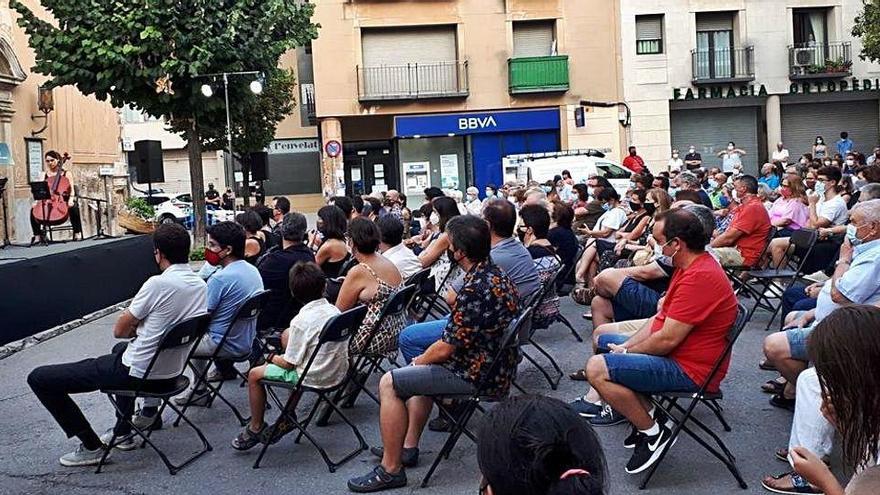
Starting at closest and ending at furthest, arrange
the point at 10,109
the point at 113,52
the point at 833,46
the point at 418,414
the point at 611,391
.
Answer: the point at 611,391 < the point at 418,414 < the point at 113,52 < the point at 10,109 < the point at 833,46

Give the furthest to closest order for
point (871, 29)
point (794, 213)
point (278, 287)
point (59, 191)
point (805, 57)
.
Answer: point (805, 57), point (871, 29), point (59, 191), point (794, 213), point (278, 287)

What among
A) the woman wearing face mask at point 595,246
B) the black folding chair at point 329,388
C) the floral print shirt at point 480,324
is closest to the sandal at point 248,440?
the black folding chair at point 329,388

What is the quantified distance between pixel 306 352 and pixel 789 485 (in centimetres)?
257

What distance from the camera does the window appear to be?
29375mm

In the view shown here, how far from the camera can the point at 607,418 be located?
5.72 m

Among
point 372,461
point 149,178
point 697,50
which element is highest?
point 697,50

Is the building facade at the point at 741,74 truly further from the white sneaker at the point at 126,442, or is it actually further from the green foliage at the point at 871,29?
the white sneaker at the point at 126,442

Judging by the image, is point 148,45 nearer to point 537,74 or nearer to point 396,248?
point 396,248

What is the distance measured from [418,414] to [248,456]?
1.17m

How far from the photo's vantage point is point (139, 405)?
21.6 feet

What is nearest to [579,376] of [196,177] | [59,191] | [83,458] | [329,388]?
[329,388]

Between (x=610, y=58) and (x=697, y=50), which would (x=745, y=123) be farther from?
(x=610, y=58)

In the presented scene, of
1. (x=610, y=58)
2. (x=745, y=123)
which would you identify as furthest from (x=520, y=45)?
(x=745, y=123)

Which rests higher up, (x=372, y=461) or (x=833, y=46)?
(x=833, y=46)
